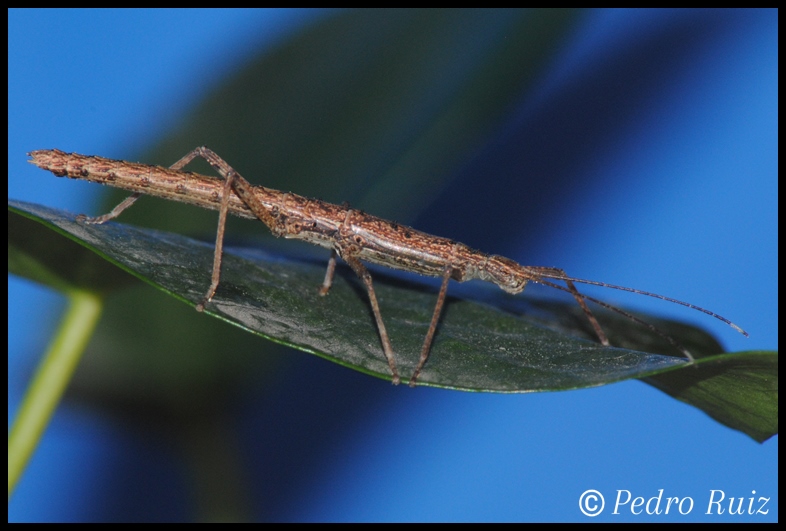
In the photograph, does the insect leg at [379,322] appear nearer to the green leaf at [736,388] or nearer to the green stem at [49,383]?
the green leaf at [736,388]

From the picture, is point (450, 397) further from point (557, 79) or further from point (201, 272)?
point (201, 272)

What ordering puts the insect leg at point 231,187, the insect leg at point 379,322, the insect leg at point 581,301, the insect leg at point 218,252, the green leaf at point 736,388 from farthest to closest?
1. the insect leg at point 581,301
2. the insect leg at point 231,187
3. the insect leg at point 218,252
4. the insect leg at point 379,322
5. the green leaf at point 736,388

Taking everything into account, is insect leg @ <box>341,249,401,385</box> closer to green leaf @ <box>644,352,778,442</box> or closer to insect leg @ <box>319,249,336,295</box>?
insect leg @ <box>319,249,336,295</box>

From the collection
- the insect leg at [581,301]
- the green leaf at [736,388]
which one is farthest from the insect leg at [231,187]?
the green leaf at [736,388]

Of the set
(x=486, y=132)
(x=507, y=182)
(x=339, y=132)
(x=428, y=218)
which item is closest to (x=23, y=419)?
(x=339, y=132)

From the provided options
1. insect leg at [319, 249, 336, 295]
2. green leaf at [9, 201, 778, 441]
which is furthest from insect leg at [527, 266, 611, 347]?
insect leg at [319, 249, 336, 295]
